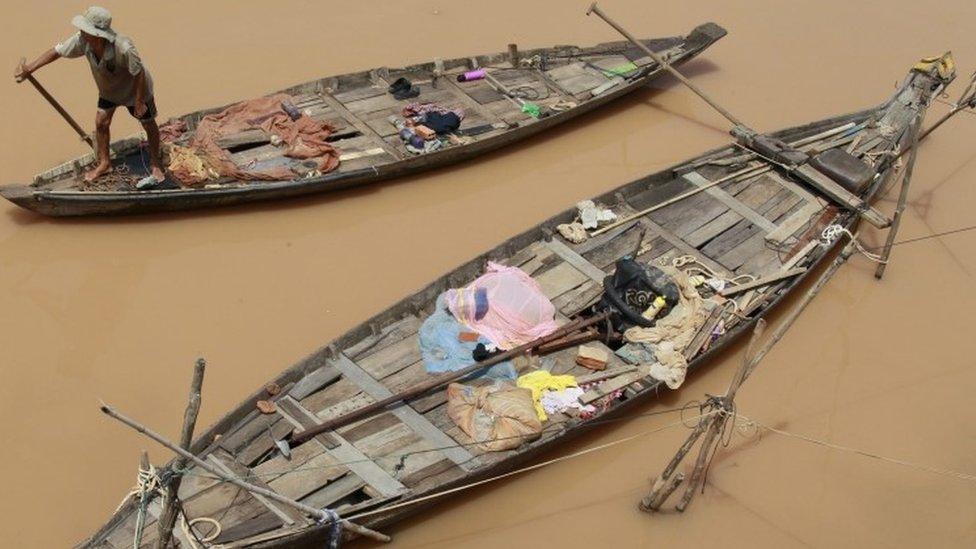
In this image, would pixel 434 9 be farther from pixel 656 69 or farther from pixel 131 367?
pixel 131 367

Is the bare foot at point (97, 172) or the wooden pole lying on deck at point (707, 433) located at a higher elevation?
the bare foot at point (97, 172)

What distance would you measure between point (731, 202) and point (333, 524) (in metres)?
5.19

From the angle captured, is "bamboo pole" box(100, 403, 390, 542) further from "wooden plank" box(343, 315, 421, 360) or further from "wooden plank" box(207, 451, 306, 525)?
"wooden plank" box(343, 315, 421, 360)

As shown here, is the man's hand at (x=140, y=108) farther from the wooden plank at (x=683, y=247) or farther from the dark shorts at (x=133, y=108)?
the wooden plank at (x=683, y=247)

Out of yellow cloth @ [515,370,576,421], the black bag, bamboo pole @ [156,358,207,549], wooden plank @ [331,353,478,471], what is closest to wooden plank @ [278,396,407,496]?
wooden plank @ [331,353,478,471]

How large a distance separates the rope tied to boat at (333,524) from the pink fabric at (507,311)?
6.50 ft

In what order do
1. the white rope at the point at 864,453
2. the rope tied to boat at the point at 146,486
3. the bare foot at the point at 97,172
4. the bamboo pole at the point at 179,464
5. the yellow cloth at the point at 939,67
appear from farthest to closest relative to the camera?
the yellow cloth at the point at 939,67
the bare foot at the point at 97,172
the white rope at the point at 864,453
the rope tied to boat at the point at 146,486
the bamboo pole at the point at 179,464

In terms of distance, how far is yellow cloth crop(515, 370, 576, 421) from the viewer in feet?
23.9

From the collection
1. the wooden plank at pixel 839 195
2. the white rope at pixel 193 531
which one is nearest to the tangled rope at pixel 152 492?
the white rope at pixel 193 531

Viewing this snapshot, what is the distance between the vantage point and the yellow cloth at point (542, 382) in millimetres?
7270

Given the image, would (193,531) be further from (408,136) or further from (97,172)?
(408,136)

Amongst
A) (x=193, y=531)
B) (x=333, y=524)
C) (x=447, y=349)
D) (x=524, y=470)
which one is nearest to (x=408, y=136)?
(x=447, y=349)

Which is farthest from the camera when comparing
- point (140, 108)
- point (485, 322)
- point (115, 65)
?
point (140, 108)

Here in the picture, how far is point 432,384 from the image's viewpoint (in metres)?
7.11
